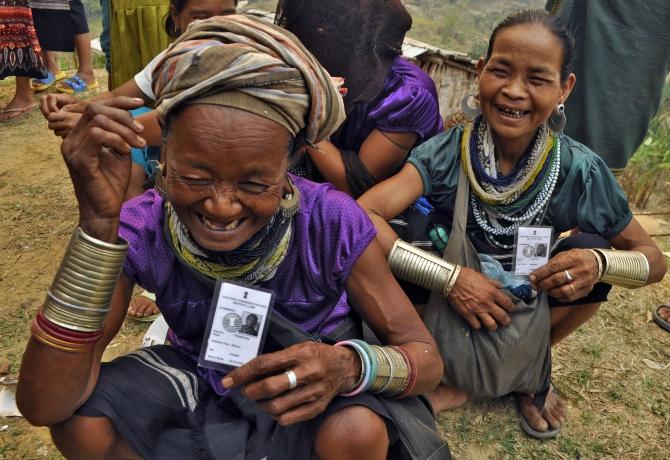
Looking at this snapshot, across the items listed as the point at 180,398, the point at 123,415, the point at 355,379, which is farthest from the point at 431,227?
the point at 123,415

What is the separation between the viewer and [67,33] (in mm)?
5711

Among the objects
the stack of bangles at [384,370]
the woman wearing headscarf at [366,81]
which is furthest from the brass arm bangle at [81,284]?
the woman wearing headscarf at [366,81]

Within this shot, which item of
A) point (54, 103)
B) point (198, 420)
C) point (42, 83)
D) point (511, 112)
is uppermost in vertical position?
point (511, 112)

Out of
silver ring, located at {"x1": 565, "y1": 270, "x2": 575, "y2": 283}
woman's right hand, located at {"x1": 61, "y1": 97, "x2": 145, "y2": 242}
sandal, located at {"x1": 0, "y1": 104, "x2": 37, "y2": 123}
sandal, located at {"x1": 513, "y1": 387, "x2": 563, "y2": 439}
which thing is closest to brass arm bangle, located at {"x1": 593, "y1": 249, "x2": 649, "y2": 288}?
silver ring, located at {"x1": 565, "y1": 270, "x2": 575, "y2": 283}

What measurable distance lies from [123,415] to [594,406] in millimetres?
→ 2198

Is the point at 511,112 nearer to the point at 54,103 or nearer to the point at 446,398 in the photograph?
the point at 446,398

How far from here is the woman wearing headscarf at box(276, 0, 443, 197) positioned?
2.74 m

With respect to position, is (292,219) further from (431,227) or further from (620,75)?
(620,75)

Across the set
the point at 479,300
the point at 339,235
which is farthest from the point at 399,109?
the point at 339,235

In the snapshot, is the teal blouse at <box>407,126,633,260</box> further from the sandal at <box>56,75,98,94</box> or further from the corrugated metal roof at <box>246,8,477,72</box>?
the sandal at <box>56,75,98,94</box>

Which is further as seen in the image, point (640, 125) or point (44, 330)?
point (640, 125)

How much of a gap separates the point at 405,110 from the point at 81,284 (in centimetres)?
173

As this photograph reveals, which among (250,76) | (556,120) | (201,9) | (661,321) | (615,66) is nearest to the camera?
(250,76)

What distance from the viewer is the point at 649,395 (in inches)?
116
